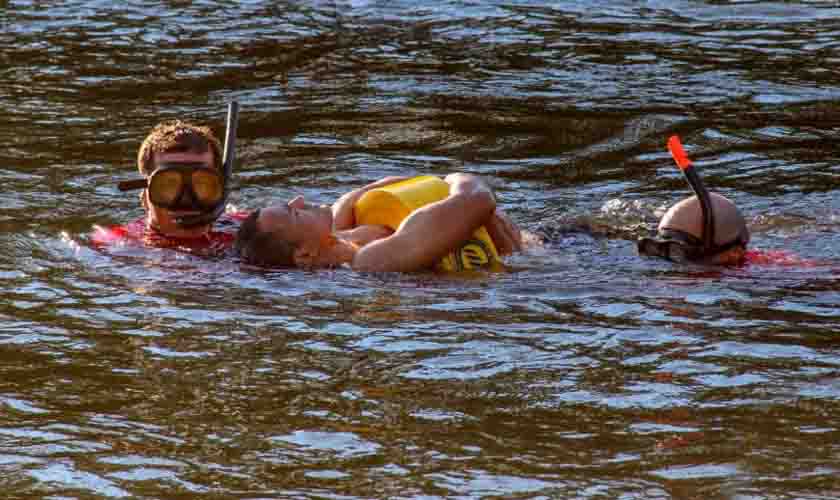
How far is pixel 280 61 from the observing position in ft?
42.9

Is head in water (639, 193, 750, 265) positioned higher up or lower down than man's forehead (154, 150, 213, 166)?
lower down

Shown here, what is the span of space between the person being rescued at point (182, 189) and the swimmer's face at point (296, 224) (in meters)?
0.46

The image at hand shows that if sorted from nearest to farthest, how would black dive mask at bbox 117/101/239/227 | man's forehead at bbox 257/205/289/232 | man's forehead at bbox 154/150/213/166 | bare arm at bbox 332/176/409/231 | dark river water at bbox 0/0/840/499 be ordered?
dark river water at bbox 0/0/840/499
man's forehead at bbox 257/205/289/232
black dive mask at bbox 117/101/239/227
man's forehead at bbox 154/150/213/166
bare arm at bbox 332/176/409/231

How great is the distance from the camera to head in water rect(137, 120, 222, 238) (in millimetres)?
7309

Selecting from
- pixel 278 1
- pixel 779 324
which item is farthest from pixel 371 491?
pixel 278 1

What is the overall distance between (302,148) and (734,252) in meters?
4.03

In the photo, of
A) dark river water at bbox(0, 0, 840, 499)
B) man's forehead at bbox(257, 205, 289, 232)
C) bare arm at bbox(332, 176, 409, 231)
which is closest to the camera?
dark river water at bbox(0, 0, 840, 499)

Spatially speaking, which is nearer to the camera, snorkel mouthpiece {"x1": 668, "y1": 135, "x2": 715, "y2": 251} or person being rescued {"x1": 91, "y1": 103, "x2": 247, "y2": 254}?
snorkel mouthpiece {"x1": 668, "y1": 135, "x2": 715, "y2": 251}

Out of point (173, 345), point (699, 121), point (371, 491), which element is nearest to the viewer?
point (371, 491)

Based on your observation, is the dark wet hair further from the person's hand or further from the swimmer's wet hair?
the person's hand

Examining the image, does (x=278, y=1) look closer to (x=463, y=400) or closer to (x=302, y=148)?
(x=302, y=148)

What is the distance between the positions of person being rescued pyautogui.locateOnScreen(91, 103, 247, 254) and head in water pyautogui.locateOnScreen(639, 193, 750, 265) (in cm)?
215

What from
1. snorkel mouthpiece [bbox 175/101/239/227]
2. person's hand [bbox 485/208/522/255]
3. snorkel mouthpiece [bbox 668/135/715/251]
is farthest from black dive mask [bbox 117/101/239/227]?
snorkel mouthpiece [bbox 668/135/715/251]

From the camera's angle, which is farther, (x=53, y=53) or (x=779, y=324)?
(x=53, y=53)
